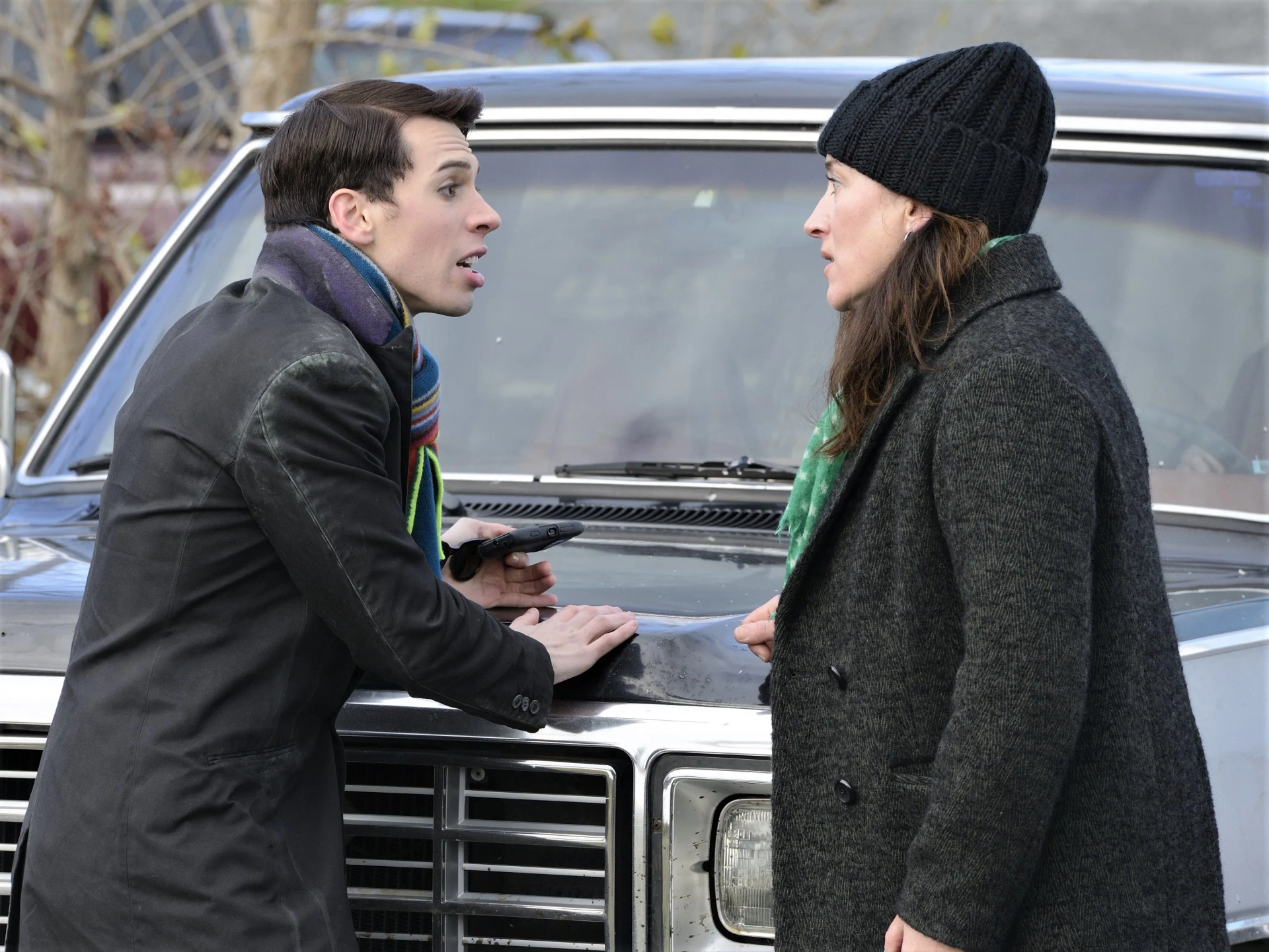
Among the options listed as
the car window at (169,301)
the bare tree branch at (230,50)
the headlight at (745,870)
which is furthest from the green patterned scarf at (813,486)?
the bare tree branch at (230,50)

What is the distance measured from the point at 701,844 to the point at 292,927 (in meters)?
0.55

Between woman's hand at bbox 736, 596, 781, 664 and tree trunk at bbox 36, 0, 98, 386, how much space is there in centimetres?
542

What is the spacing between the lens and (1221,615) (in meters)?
2.33

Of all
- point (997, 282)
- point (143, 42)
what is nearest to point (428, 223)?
point (997, 282)

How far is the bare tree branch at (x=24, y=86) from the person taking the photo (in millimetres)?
6266

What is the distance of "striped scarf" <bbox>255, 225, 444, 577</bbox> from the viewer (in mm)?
2027

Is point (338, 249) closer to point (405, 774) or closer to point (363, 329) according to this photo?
point (363, 329)

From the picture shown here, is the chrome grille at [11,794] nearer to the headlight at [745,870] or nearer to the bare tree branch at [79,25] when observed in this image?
the headlight at [745,870]

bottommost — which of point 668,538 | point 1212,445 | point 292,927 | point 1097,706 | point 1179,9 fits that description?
point 292,927

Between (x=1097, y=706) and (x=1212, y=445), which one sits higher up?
(x=1212, y=445)

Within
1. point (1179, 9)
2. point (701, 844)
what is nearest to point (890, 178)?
point (701, 844)

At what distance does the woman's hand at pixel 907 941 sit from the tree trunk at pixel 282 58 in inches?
228

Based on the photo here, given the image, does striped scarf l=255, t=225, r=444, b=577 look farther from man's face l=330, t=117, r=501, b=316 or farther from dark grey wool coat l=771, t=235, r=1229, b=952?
dark grey wool coat l=771, t=235, r=1229, b=952

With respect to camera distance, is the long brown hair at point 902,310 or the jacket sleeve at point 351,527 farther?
the jacket sleeve at point 351,527
